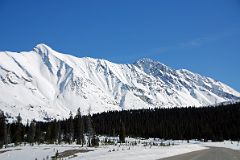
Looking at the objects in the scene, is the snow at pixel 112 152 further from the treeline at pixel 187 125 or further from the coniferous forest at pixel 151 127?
the treeline at pixel 187 125

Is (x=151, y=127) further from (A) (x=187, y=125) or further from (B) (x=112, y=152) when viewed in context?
(B) (x=112, y=152)

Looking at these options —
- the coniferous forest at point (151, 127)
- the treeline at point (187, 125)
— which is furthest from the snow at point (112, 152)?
the treeline at point (187, 125)

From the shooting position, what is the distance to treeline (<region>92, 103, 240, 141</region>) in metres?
139

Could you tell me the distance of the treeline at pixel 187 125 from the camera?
139 meters

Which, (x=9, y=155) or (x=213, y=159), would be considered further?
(x=9, y=155)

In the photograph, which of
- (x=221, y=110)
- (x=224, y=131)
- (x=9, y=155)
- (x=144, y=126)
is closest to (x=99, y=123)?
(x=144, y=126)

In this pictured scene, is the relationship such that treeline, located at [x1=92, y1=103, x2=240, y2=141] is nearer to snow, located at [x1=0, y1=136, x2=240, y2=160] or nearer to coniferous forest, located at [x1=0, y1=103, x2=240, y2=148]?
coniferous forest, located at [x1=0, y1=103, x2=240, y2=148]

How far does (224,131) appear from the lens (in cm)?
13838

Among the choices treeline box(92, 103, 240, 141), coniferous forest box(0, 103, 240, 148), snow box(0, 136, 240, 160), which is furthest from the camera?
treeline box(92, 103, 240, 141)

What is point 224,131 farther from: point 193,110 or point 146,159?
point 146,159

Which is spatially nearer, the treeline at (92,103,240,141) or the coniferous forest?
the coniferous forest

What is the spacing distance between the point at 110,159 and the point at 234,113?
136 meters

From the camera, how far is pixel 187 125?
152 m

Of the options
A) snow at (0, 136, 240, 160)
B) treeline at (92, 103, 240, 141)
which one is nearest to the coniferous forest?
treeline at (92, 103, 240, 141)
